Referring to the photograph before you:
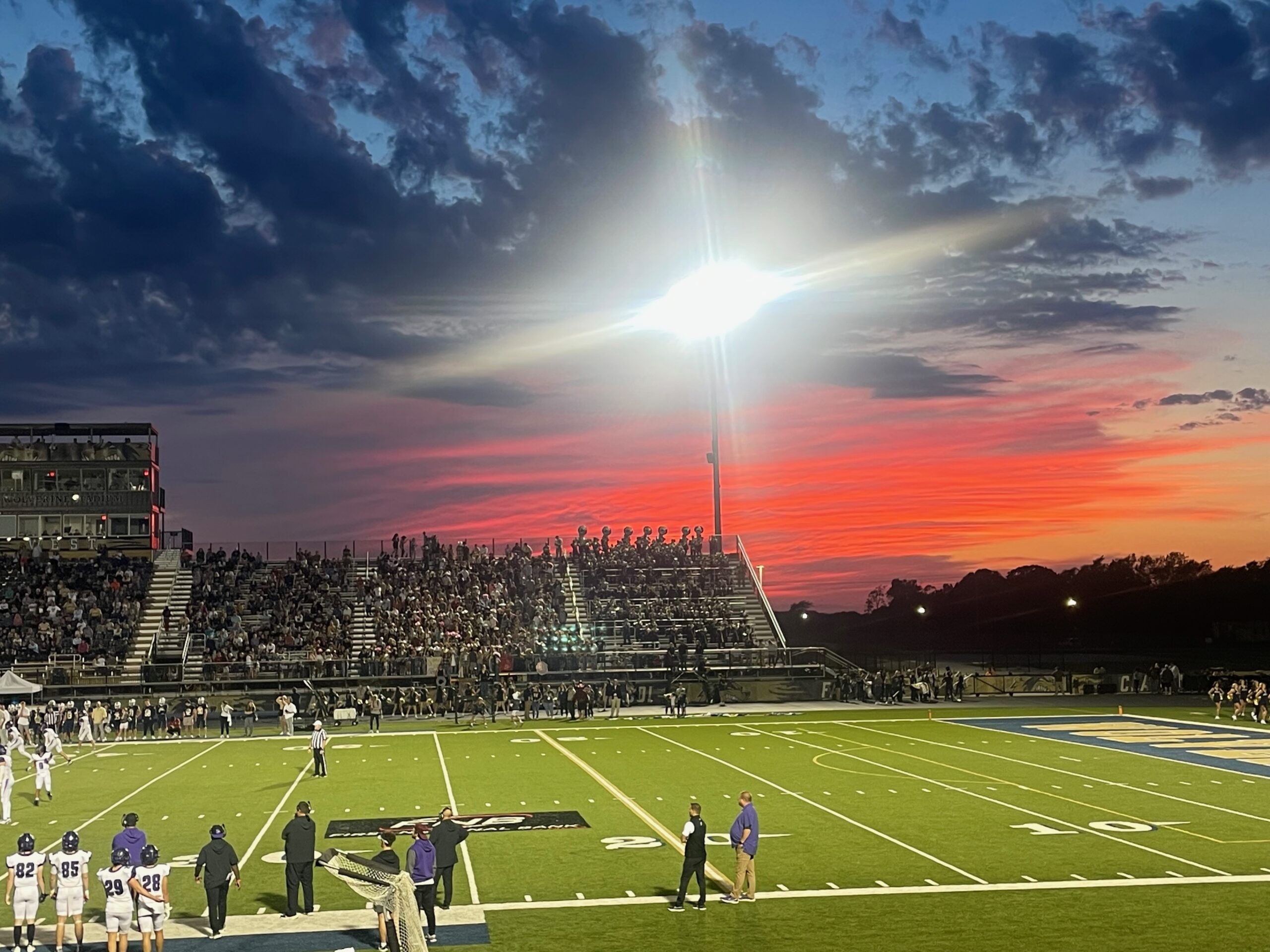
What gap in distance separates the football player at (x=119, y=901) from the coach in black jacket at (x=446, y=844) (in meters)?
3.53

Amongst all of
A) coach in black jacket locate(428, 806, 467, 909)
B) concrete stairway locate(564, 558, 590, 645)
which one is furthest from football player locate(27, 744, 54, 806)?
concrete stairway locate(564, 558, 590, 645)

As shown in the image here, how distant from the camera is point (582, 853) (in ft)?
68.7

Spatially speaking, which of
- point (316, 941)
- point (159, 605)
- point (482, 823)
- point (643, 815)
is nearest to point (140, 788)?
point (482, 823)

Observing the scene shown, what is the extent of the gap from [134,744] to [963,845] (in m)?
30.0

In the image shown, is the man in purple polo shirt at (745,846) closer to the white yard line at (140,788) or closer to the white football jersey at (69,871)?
the white football jersey at (69,871)

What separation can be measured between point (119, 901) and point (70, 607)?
48.6m

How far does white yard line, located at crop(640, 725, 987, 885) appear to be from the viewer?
1931cm

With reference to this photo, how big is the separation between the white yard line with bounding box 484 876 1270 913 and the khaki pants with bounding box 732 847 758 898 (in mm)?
249

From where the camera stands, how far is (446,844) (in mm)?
17016

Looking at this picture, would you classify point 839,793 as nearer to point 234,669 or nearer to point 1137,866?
point 1137,866

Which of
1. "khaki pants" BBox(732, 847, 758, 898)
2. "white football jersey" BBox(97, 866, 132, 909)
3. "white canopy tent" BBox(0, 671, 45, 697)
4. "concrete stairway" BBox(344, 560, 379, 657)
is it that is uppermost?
"concrete stairway" BBox(344, 560, 379, 657)

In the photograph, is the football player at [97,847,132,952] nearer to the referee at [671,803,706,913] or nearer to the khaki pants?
the referee at [671,803,706,913]

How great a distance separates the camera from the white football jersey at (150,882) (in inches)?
578

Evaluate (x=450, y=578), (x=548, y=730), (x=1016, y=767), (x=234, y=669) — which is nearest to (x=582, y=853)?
(x=1016, y=767)
